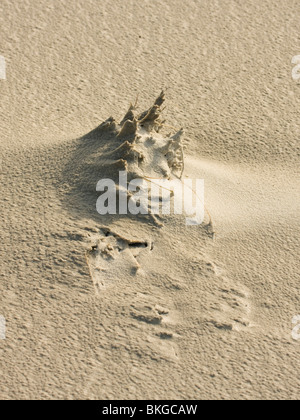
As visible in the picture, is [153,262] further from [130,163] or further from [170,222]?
[130,163]

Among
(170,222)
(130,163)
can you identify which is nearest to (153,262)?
(170,222)

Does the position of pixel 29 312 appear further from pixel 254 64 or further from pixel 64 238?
pixel 254 64

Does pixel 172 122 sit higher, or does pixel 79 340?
pixel 172 122

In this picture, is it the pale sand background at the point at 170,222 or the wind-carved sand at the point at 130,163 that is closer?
the pale sand background at the point at 170,222

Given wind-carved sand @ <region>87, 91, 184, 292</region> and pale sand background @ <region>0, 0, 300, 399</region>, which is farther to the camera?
wind-carved sand @ <region>87, 91, 184, 292</region>

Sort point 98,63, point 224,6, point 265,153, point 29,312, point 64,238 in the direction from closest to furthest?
point 29,312 → point 64,238 → point 265,153 → point 98,63 → point 224,6

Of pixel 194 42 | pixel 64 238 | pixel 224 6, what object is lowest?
pixel 64 238

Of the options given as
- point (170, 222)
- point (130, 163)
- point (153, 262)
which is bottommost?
point (153, 262)

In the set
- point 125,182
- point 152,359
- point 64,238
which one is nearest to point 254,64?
point 125,182
